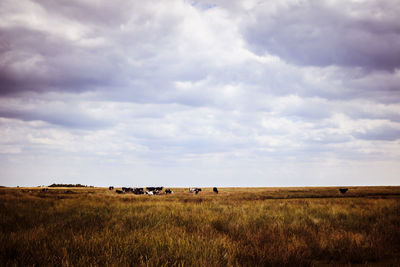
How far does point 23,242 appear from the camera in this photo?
5.33m

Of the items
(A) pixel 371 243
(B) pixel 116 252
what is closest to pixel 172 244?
(B) pixel 116 252

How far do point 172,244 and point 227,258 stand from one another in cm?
126

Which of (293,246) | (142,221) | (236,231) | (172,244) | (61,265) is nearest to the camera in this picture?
(61,265)

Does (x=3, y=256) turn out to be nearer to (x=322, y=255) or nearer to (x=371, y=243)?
(x=322, y=255)

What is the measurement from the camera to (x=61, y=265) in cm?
425

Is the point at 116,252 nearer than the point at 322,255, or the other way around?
the point at 116,252

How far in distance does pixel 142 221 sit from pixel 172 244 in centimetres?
417

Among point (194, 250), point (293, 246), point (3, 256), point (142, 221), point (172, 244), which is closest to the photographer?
point (3, 256)

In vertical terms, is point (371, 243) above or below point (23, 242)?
below

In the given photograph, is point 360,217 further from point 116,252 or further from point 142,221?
point 116,252

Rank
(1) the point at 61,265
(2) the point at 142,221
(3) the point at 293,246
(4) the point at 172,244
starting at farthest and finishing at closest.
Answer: (2) the point at 142,221, (3) the point at 293,246, (4) the point at 172,244, (1) the point at 61,265

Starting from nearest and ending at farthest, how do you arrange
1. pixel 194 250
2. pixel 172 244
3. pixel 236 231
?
pixel 194 250 → pixel 172 244 → pixel 236 231

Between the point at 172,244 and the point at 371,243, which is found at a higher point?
the point at 172,244

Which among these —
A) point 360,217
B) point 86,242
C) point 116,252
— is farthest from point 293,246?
point 360,217
